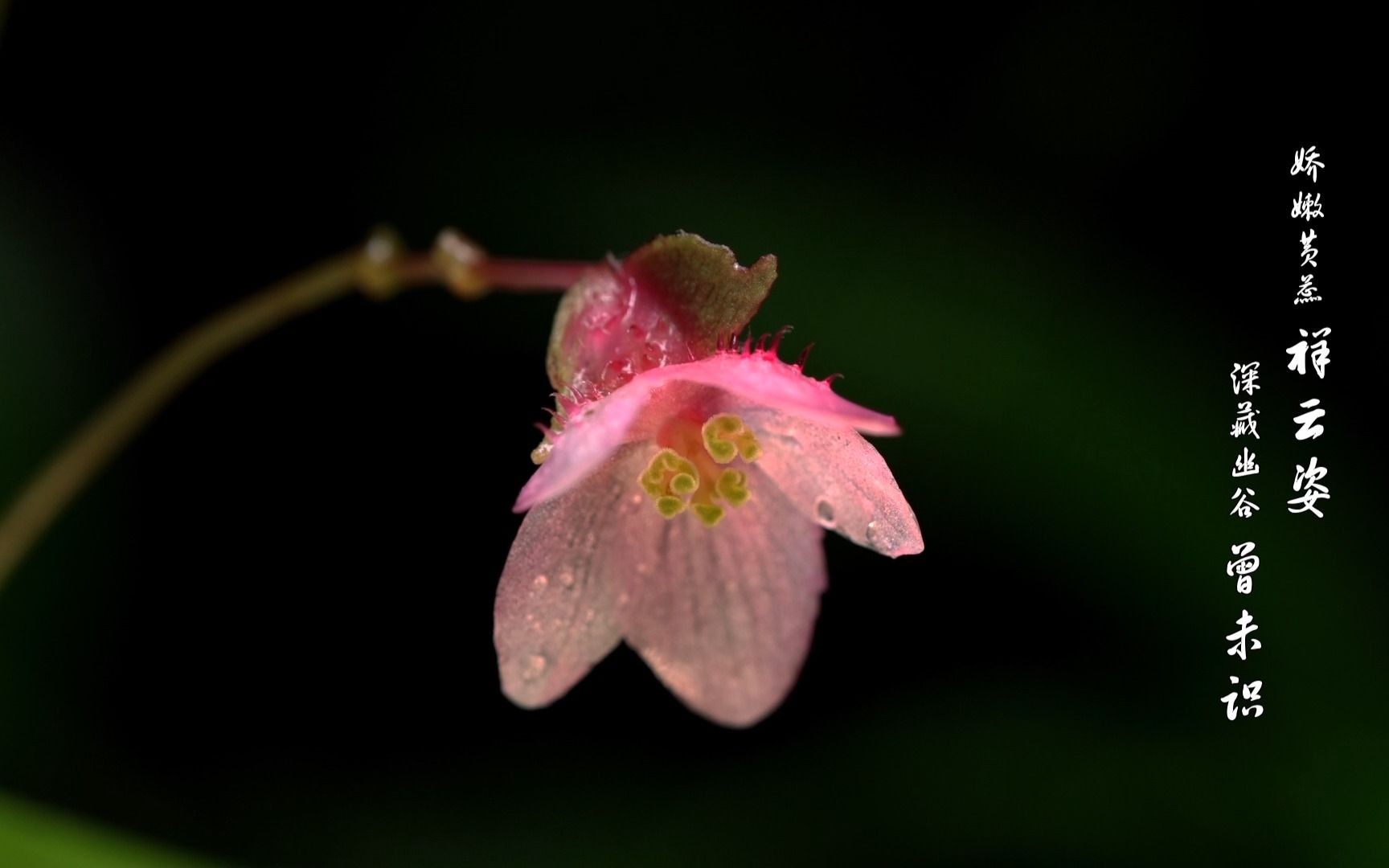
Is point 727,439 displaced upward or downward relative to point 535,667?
upward

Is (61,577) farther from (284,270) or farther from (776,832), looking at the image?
(776,832)

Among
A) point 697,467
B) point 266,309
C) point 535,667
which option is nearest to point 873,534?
point 697,467

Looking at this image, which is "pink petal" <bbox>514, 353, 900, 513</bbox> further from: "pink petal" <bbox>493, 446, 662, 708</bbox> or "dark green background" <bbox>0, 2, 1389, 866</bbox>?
"dark green background" <bbox>0, 2, 1389, 866</bbox>

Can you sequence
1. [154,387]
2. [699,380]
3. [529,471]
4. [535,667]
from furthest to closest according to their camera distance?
[529,471] < [154,387] < [535,667] < [699,380]

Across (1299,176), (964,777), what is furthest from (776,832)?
(1299,176)

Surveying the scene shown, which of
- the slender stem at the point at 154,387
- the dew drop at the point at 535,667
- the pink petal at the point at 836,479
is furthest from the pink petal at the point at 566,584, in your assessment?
the slender stem at the point at 154,387

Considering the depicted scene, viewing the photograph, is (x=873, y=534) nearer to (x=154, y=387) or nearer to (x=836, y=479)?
(x=836, y=479)

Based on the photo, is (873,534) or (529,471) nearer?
(873,534)
